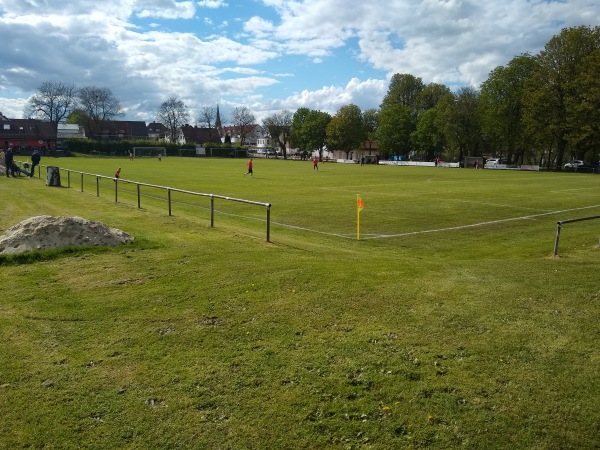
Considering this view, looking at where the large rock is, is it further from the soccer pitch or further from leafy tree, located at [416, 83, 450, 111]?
leafy tree, located at [416, 83, 450, 111]

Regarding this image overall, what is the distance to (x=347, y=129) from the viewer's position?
115 m

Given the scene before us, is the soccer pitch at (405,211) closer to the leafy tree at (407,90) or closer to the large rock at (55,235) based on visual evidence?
the large rock at (55,235)

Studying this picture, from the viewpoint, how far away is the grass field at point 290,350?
13.3 feet

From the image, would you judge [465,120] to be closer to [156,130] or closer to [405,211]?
[405,211]

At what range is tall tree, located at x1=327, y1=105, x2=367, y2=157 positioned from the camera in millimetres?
114625

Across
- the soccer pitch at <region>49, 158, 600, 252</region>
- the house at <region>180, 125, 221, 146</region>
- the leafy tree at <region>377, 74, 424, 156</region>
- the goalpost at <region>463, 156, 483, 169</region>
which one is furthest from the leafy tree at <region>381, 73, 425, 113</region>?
the soccer pitch at <region>49, 158, 600, 252</region>

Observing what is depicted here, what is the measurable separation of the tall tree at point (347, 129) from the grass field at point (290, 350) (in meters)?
107

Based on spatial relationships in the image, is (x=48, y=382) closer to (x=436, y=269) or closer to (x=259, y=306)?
(x=259, y=306)

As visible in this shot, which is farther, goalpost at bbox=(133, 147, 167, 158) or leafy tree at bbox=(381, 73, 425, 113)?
leafy tree at bbox=(381, 73, 425, 113)

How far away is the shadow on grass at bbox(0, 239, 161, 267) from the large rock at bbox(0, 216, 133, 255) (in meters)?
0.24

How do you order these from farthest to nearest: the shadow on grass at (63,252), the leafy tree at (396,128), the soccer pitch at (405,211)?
the leafy tree at (396,128) → the soccer pitch at (405,211) → the shadow on grass at (63,252)

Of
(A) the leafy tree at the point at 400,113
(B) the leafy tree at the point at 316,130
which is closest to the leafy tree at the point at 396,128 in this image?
(A) the leafy tree at the point at 400,113

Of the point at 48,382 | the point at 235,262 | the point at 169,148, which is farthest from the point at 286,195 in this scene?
the point at 169,148

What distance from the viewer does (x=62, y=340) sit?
572 centimetres
